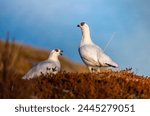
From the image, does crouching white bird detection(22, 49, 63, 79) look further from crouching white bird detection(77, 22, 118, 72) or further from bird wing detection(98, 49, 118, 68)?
bird wing detection(98, 49, 118, 68)

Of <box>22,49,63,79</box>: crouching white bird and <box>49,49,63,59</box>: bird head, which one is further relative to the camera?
<box>49,49,63,59</box>: bird head

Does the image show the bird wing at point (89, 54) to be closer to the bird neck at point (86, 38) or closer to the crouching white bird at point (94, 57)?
the crouching white bird at point (94, 57)

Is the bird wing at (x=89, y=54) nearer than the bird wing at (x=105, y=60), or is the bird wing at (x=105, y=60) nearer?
the bird wing at (x=89, y=54)

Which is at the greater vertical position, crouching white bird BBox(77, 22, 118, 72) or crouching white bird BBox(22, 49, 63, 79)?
crouching white bird BBox(77, 22, 118, 72)

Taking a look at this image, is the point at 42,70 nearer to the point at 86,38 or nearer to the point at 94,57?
the point at 94,57

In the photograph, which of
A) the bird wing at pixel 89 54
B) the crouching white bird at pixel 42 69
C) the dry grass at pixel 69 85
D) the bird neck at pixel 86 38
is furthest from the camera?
the bird neck at pixel 86 38

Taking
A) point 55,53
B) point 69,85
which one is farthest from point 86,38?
point 69,85

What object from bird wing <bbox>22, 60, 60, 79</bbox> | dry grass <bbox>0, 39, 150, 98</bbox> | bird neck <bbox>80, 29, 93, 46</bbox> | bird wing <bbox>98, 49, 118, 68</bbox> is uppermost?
bird neck <bbox>80, 29, 93, 46</bbox>

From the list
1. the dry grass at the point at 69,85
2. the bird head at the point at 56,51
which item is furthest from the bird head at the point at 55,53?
the dry grass at the point at 69,85

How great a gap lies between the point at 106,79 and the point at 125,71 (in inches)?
93.0

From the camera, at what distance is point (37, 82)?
13383 millimetres

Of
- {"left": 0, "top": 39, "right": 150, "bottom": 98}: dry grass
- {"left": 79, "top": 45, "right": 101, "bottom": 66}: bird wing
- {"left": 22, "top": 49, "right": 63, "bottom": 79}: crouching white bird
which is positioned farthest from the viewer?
{"left": 79, "top": 45, "right": 101, "bottom": 66}: bird wing

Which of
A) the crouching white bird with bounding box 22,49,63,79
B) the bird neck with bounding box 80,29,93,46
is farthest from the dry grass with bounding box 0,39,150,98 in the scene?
the bird neck with bounding box 80,29,93,46

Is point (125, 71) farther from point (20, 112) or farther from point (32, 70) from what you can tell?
point (20, 112)
